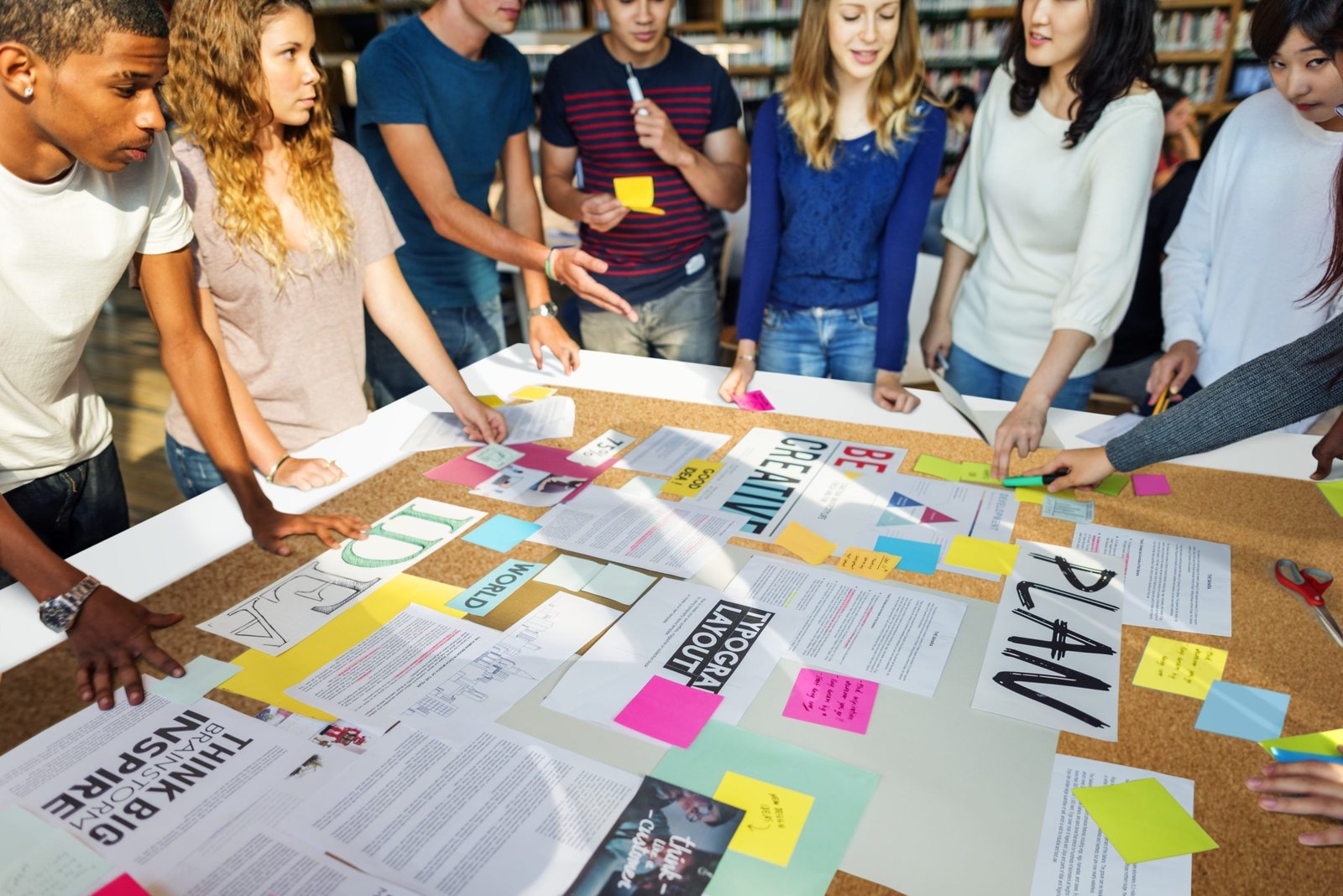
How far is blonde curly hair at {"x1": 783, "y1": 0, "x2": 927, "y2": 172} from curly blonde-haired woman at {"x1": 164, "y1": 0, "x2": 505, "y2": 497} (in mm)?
799

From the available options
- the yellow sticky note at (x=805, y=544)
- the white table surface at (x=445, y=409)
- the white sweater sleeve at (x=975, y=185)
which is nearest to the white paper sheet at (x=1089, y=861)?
the yellow sticky note at (x=805, y=544)

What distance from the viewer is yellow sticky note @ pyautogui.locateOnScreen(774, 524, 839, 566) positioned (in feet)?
3.59

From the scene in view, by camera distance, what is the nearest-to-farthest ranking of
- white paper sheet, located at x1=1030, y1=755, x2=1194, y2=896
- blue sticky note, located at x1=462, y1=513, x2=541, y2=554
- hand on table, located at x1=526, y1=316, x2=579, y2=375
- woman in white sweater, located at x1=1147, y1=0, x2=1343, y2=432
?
1. white paper sheet, located at x1=1030, y1=755, x2=1194, y2=896
2. blue sticky note, located at x1=462, y1=513, x2=541, y2=554
3. woman in white sweater, located at x1=1147, y1=0, x2=1343, y2=432
4. hand on table, located at x1=526, y1=316, x2=579, y2=375

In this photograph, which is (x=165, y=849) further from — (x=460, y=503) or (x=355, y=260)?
(x=355, y=260)

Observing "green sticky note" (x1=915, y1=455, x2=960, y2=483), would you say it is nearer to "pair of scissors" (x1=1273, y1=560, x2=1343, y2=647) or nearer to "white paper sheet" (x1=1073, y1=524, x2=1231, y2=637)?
"white paper sheet" (x1=1073, y1=524, x2=1231, y2=637)

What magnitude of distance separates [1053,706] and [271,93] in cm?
132

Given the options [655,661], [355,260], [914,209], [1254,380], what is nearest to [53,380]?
[355,260]

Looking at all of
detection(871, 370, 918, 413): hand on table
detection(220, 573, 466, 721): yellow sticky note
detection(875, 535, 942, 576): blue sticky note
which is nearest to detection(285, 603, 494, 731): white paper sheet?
detection(220, 573, 466, 721): yellow sticky note

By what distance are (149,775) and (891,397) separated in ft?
3.89

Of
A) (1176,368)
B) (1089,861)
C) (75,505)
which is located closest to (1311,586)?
(1089,861)

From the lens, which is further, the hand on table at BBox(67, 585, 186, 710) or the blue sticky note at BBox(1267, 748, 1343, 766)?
the hand on table at BBox(67, 585, 186, 710)

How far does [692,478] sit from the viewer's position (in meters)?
1.30

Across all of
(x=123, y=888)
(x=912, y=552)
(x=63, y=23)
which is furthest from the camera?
(x=912, y=552)

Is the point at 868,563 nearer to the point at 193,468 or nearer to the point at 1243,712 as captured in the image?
the point at 1243,712
